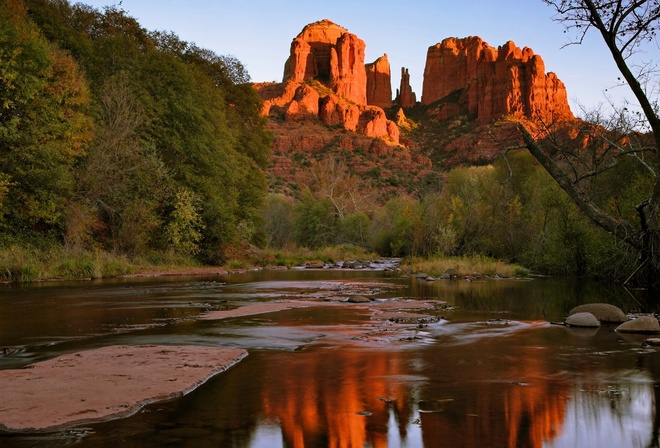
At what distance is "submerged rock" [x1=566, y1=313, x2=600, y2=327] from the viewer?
12.4m

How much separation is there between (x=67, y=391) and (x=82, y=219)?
78.4 ft

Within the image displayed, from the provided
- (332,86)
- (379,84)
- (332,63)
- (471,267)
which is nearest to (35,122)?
(471,267)

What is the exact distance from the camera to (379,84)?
170 m

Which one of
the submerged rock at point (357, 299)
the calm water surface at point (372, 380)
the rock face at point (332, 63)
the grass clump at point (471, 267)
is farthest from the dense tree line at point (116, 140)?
the rock face at point (332, 63)

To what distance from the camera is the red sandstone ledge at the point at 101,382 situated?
18.2ft

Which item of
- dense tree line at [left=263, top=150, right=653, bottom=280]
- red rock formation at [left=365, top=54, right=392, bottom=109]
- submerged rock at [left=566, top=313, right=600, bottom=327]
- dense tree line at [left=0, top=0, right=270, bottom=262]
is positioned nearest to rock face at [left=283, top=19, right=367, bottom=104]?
red rock formation at [left=365, top=54, right=392, bottom=109]

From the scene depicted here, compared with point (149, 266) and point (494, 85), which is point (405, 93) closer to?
point (494, 85)

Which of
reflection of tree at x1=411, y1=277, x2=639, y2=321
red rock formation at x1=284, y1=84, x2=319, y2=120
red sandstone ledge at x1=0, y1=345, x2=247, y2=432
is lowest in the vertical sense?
reflection of tree at x1=411, y1=277, x2=639, y2=321

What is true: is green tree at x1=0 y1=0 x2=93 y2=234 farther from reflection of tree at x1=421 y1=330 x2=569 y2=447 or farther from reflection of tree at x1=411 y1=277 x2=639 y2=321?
reflection of tree at x1=421 y1=330 x2=569 y2=447

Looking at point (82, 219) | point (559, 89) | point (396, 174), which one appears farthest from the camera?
point (559, 89)

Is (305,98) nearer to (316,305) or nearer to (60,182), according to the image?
(60,182)

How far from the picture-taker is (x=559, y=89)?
5148 inches

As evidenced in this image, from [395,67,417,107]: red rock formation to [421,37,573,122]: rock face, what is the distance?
445 centimetres

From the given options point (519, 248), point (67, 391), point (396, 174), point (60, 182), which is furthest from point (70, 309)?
point (396, 174)
